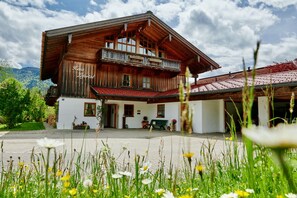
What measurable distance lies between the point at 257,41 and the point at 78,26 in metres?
15.2

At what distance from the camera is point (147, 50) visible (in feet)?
61.5

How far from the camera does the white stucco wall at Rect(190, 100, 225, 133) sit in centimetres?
1380

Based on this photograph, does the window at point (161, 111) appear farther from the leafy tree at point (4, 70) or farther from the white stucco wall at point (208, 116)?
the leafy tree at point (4, 70)

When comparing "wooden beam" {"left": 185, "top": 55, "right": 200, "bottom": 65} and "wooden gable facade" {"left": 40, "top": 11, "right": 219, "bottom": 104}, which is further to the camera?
"wooden beam" {"left": 185, "top": 55, "right": 200, "bottom": 65}

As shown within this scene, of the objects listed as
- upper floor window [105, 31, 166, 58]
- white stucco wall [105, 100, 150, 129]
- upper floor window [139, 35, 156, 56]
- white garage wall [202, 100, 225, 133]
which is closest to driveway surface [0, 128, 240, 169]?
white garage wall [202, 100, 225, 133]

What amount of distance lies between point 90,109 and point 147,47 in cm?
665

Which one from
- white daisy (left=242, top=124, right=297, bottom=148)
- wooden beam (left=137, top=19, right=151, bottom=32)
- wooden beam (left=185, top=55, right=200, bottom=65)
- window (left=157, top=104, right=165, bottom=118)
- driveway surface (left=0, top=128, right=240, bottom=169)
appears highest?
wooden beam (left=137, top=19, right=151, bottom=32)

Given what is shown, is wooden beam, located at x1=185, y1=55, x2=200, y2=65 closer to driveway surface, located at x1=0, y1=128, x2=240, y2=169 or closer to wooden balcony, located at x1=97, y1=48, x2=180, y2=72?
wooden balcony, located at x1=97, y1=48, x2=180, y2=72

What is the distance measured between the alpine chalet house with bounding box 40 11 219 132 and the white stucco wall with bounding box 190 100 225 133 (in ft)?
0.20

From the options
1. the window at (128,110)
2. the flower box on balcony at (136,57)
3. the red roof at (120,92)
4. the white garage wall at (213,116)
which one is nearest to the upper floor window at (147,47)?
the flower box on balcony at (136,57)

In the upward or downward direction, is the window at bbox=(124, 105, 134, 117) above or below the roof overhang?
below

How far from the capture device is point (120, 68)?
58.1 feet

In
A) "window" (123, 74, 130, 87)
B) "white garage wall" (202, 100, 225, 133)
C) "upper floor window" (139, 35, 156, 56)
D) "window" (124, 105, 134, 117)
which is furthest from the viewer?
"upper floor window" (139, 35, 156, 56)

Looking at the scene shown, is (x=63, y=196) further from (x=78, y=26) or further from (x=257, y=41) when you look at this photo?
(x=78, y=26)
